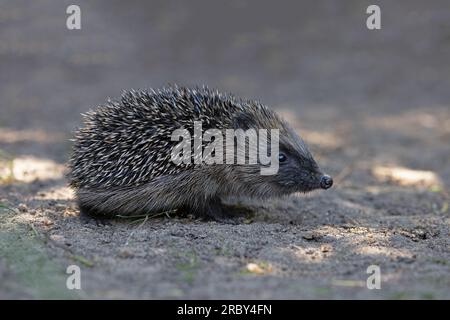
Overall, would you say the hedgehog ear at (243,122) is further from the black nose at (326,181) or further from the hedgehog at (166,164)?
the black nose at (326,181)

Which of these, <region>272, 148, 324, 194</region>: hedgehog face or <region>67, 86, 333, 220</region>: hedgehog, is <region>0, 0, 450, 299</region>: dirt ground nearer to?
<region>67, 86, 333, 220</region>: hedgehog

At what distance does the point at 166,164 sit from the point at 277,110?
864cm

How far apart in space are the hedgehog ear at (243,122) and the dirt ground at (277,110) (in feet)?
4.44

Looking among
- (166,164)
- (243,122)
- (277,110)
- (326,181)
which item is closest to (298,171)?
(326,181)

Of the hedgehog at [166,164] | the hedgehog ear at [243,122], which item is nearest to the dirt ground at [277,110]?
the hedgehog at [166,164]

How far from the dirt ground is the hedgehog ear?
53.3 inches

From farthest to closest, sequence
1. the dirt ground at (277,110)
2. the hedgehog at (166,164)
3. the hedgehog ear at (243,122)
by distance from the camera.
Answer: the hedgehog ear at (243,122) → the hedgehog at (166,164) → the dirt ground at (277,110)

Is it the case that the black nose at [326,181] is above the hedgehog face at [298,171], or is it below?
below

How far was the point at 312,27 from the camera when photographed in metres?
20.8

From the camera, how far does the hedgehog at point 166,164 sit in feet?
28.1

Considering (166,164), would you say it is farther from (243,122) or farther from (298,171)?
(298,171)
